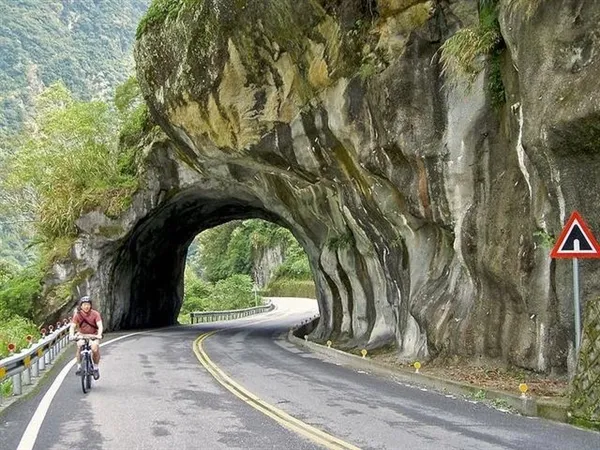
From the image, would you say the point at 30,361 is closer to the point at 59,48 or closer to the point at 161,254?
the point at 161,254

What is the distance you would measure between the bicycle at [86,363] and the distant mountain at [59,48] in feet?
276

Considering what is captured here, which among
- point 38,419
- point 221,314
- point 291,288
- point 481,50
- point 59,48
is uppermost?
point 59,48

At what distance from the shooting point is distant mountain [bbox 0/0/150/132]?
102 meters

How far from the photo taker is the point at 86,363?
37.0ft

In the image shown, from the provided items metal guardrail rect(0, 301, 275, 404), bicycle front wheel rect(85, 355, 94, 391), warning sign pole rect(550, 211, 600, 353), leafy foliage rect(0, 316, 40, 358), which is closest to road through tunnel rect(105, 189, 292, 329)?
leafy foliage rect(0, 316, 40, 358)

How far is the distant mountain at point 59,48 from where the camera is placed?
334 feet

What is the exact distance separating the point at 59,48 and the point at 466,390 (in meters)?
121

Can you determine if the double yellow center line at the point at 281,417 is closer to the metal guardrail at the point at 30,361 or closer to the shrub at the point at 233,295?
the metal guardrail at the point at 30,361

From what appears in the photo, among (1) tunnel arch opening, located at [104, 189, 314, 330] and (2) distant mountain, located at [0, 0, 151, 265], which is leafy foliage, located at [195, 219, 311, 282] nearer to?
(1) tunnel arch opening, located at [104, 189, 314, 330]

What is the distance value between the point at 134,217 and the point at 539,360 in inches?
864

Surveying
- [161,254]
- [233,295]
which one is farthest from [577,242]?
[233,295]

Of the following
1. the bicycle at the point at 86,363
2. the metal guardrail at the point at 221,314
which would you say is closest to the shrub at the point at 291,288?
the metal guardrail at the point at 221,314

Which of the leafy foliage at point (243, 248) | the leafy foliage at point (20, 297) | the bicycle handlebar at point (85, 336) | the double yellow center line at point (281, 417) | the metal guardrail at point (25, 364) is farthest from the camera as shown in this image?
the leafy foliage at point (243, 248)

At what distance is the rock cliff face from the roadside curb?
123 centimetres
